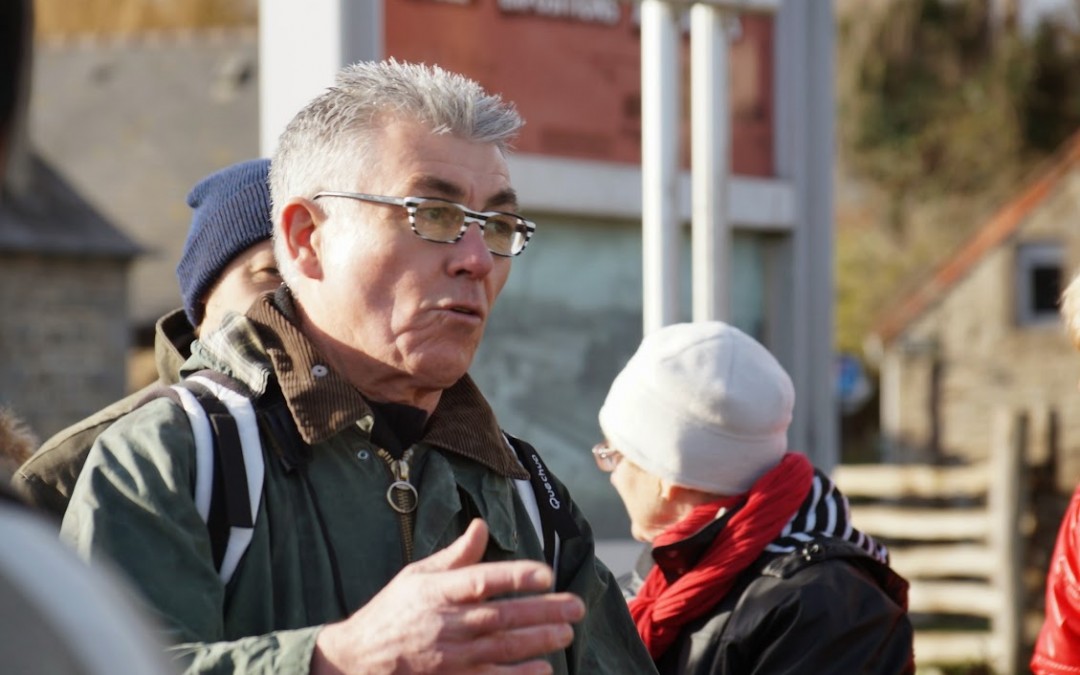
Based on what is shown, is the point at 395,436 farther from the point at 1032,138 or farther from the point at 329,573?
the point at 1032,138

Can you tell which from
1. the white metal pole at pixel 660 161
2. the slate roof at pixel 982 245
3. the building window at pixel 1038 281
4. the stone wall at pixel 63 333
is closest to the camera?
the white metal pole at pixel 660 161

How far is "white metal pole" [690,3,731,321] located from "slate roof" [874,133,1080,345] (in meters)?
24.6

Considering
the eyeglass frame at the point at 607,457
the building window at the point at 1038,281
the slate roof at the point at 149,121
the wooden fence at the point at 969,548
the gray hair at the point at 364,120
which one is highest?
the slate roof at the point at 149,121

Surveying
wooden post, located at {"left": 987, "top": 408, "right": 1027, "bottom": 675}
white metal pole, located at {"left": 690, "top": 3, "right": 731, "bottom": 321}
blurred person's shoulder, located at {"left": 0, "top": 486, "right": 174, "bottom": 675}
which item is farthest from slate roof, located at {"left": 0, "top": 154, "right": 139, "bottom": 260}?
blurred person's shoulder, located at {"left": 0, "top": 486, "right": 174, "bottom": 675}

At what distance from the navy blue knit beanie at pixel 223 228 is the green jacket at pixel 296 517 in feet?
2.66

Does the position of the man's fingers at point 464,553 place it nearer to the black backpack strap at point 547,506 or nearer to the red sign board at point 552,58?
the black backpack strap at point 547,506

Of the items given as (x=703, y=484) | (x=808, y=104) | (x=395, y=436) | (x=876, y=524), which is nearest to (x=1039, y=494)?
(x=876, y=524)

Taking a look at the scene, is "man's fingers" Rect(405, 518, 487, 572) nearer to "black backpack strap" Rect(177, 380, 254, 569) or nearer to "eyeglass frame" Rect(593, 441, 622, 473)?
"black backpack strap" Rect(177, 380, 254, 569)

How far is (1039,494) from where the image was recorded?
1673cm

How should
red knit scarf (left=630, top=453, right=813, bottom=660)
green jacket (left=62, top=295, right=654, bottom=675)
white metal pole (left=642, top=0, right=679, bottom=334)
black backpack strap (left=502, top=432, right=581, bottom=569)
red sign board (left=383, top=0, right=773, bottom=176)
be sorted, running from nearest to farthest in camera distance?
green jacket (left=62, top=295, right=654, bottom=675), black backpack strap (left=502, top=432, right=581, bottom=569), red knit scarf (left=630, top=453, right=813, bottom=660), red sign board (left=383, top=0, right=773, bottom=176), white metal pole (left=642, top=0, right=679, bottom=334)

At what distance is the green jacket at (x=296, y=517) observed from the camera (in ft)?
6.83

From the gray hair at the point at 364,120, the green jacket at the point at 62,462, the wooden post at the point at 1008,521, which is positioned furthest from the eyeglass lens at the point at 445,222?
the wooden post at the point at 1008,521

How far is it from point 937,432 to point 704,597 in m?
29.5

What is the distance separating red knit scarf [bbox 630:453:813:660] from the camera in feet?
10.5
